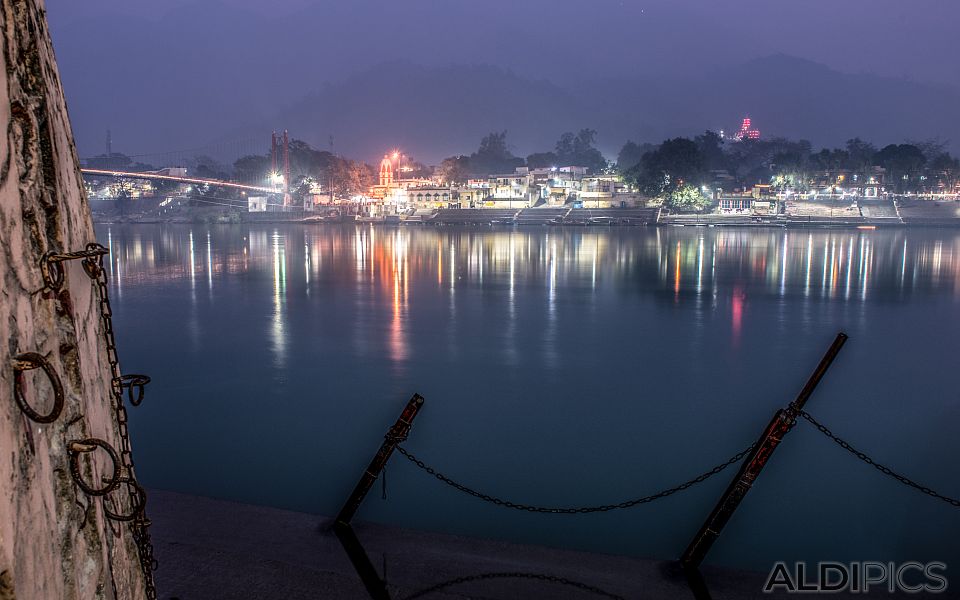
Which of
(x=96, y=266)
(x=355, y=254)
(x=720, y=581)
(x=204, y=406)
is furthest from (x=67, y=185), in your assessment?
(x=355, y=254)

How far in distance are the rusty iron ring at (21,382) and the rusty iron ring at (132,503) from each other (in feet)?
1.52

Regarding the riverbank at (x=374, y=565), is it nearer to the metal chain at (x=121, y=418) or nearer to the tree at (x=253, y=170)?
the metal chain at (x=121, y=418)

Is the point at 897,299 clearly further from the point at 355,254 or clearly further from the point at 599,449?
the point at 355,254

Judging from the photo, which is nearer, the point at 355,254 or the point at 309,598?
the point at 309,598

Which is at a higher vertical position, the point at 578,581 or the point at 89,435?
the point at 89,435

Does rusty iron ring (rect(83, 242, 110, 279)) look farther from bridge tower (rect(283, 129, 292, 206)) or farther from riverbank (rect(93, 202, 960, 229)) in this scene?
bridge tower (rect(283, 129, 292, 206))

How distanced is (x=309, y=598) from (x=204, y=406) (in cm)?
572

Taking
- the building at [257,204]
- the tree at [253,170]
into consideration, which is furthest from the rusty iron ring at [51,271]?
the tree at [253,170]

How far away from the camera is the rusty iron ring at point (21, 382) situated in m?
1.61

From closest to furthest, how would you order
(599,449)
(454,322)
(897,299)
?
(599,449) < (454,322) < (897,299)

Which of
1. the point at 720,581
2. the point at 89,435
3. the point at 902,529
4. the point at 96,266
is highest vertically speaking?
the point at 96,266

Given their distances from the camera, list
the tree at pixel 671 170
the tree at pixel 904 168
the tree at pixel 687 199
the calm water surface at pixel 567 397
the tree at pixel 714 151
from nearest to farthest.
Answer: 1. the calm water surface at pixel 567 397
2. the tree at pixel 687 199
3. the tree at pixel 671 170
4. the tree at pixel 904 168
5. the tree at pixel 714 151

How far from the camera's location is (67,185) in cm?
204

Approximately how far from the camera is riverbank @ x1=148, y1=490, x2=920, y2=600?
3885 millimetres
